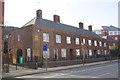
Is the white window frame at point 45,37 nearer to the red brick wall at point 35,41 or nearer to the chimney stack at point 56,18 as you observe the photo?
the red brick wall at point 35,41

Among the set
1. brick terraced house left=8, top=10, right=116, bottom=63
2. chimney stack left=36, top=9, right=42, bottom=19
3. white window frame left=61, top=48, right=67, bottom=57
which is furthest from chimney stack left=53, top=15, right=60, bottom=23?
white window frame left=61, top=48, right=67, bottom=57

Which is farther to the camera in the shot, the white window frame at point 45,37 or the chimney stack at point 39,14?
the chimney stack at point 39,14

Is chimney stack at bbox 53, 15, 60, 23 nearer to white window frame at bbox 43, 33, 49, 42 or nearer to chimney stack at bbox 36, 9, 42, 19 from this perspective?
chimney stack at bbox 36, 9, 42, 19

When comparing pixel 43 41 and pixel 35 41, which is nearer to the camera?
pixel 35 41

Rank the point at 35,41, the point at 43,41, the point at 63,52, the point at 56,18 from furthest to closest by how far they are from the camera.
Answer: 1. the point at 56,18
2. the point at 63,52
3. the point at 43,41
4. the point at 35,41

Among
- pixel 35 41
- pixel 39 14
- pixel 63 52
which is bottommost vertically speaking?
pixel 63 52

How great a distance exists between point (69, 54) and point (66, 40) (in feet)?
10.8

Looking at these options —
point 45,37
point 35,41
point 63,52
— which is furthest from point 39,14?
point 63,52

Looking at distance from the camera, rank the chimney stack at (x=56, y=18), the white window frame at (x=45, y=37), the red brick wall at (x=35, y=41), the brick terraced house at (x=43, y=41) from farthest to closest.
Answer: the chimney stack at (x=56, y=18)
the white window frame at (x=45, y=37)
the brick terraced house at (x=43, y=41)
the red brick wall at (x=35, y=41)

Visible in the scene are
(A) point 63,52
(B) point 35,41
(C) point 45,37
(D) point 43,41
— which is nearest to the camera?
(B) point 35,41

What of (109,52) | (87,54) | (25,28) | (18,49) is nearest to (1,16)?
(25,28)

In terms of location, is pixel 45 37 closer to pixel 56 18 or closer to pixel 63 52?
pixel 63 52

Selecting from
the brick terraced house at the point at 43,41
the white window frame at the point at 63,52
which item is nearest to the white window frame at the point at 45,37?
the brick terraced house at the point at 43,41

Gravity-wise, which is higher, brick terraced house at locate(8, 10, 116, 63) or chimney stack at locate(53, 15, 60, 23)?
chimney stack at locate(53, 15, 60, 23)
